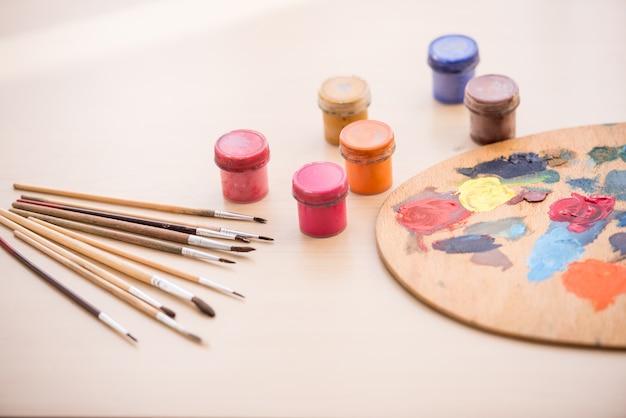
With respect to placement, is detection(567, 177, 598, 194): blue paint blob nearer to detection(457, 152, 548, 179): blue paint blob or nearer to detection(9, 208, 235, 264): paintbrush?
detection(457, 152, 548, 179): blue paint blob

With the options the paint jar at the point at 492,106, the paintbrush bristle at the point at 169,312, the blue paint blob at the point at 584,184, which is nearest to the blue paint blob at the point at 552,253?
the blue paint blob at the point at 584,184

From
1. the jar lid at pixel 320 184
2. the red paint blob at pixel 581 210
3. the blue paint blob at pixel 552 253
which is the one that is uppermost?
the jar lid at pixel 320 184

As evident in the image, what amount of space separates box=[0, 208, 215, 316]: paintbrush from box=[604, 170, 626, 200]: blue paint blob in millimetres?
674

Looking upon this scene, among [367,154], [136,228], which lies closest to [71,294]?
[136,228]

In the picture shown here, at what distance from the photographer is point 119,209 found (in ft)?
5.30

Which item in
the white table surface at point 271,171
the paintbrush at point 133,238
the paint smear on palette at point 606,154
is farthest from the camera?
the paint smear on palette at point 606,154

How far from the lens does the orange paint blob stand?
1326 millimetres

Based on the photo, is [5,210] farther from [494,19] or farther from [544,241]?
[494,19]

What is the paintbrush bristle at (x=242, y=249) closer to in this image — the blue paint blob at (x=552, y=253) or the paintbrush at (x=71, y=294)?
the paintbrush at (x=71, y=294)

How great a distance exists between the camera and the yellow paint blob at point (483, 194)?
5.00 ft

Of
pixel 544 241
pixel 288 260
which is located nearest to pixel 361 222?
pixel 288 260

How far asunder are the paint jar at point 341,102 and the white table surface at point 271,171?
6 centimetres

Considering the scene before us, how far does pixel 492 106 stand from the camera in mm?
1649

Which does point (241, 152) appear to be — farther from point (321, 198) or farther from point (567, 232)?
point (567, 232)
